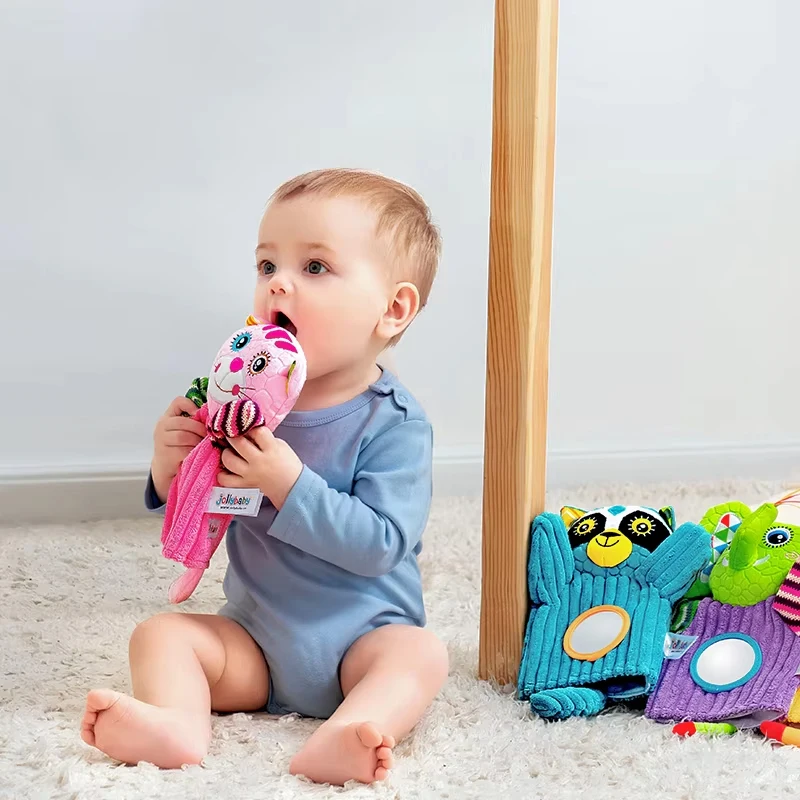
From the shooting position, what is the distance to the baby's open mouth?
38.0 inches

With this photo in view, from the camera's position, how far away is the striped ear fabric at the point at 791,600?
0.97 m

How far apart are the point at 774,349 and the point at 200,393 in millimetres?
1238

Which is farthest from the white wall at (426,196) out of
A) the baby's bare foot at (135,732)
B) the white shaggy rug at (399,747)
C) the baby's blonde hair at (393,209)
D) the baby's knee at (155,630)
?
the baby's bare foot at (135,732)

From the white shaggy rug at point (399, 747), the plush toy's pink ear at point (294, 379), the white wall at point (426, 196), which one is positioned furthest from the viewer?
the white wall at point (426, 196)

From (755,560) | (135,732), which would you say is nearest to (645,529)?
(755,560)

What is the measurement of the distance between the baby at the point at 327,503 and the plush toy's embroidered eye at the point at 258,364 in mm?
49

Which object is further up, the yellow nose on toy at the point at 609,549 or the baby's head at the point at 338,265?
the baby's head at the point at 338,265

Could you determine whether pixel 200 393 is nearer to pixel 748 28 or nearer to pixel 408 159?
pixel 408 159

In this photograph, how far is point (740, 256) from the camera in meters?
1.86

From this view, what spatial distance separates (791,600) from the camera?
98 cm

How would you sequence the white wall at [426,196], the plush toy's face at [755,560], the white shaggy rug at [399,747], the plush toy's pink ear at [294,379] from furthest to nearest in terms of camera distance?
the white wall at [426,196] → the plush toy's face at [755,560] → the plush toy's pink ear at [294,379] → the white shaggy rug at [399,747]

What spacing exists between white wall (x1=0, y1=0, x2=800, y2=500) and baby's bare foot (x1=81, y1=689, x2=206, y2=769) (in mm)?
893

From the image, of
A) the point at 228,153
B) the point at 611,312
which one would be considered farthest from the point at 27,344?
the point at 611,312

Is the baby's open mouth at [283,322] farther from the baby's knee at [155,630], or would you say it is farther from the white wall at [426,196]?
the white wall at [426,196]
